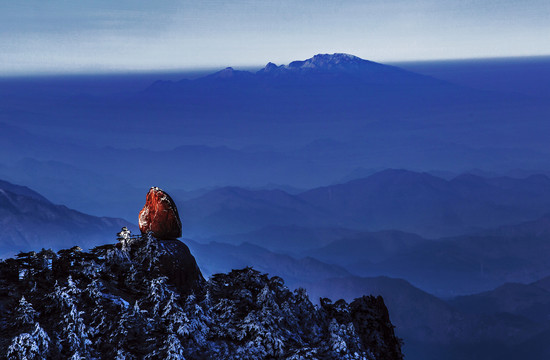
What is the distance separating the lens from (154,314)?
23344mm

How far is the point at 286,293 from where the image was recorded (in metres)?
30.0

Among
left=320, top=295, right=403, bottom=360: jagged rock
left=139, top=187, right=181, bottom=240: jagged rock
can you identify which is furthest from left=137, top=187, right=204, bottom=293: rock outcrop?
left=320, top=295, right=403, bottom=360: jagged rock

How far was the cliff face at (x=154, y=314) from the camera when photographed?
21016 mm

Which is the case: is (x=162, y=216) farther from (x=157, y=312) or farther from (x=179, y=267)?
(x=157, y=312)

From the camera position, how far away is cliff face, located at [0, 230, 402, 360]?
68.9 feet

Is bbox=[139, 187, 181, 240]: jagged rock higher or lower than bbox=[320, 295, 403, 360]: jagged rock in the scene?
higher

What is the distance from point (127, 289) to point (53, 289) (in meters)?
3.52

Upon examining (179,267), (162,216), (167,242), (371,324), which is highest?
(162,216)

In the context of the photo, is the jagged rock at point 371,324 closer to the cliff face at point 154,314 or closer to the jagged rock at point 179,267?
the cliff face at point 154,314

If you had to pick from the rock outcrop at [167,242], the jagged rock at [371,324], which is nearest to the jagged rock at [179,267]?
the rock outcrop at [167,242]

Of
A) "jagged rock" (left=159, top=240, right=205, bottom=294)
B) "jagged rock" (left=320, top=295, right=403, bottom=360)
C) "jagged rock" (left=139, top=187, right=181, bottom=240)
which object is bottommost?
"jagged rock" (left=320, top=295, right=403, bottom=360)

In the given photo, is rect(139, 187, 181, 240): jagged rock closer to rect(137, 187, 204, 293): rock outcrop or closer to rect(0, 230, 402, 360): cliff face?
rect(137, 187, 204, 293): rock outcrop

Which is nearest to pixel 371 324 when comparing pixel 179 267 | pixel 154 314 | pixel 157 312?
pixel 179 267

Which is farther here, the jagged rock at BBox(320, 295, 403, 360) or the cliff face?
the jagged rock at BBox(320, 295, 403, 360)
